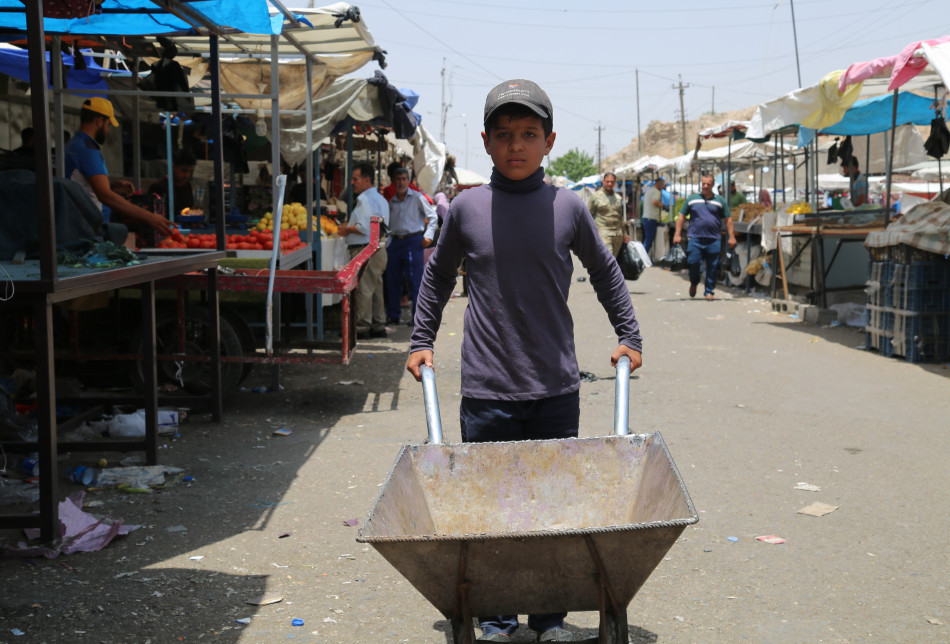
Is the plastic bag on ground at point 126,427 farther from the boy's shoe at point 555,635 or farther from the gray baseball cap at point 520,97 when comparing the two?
the gray baseball cap at point 520,97

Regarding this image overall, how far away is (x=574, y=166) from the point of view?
126438mm

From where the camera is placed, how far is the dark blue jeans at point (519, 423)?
10.6ft

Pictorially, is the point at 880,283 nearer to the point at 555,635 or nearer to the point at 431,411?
the point at 555,635

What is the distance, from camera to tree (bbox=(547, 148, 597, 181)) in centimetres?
12419

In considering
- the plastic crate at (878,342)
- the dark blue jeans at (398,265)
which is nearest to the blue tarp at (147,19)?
the dark blue jeans at (398,265)

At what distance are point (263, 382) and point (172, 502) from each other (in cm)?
359

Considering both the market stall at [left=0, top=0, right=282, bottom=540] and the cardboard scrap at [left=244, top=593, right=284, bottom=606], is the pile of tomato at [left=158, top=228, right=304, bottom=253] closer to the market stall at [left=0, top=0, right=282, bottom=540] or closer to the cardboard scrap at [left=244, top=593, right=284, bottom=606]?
the market stall at [left=0, top=0, right=282, bottom=540]

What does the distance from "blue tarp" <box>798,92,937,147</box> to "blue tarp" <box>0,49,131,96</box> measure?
10.3m

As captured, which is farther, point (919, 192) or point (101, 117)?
point (919, 192)

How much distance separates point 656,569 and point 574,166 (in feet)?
409

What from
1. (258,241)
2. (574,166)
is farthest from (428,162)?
(574,166)

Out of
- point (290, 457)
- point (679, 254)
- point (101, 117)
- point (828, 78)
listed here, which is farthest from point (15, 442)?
point (679, 254)

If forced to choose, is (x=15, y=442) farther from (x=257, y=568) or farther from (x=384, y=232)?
(x=384, y=232)

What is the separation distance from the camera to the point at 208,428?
22.7 feet
